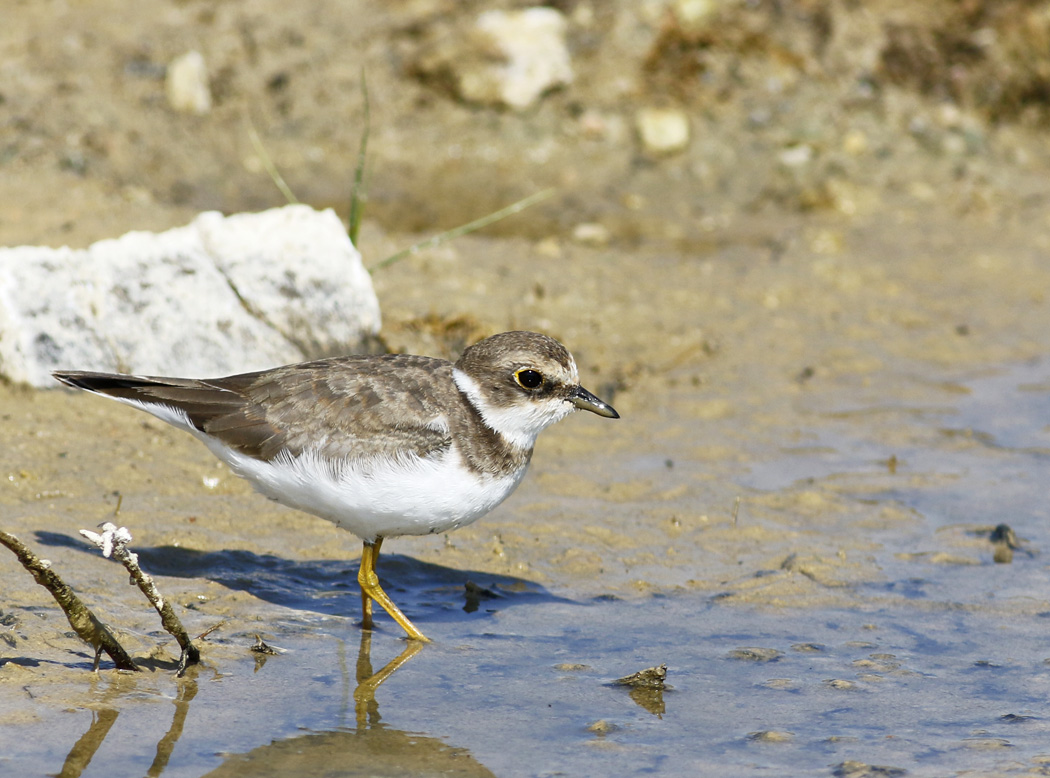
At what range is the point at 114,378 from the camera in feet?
19.8

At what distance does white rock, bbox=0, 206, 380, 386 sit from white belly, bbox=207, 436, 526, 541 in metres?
2.01

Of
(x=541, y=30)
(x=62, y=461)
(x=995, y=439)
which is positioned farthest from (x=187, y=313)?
(x=541, y=30)

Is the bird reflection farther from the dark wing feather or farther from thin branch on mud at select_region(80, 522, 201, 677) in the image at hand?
the dark wing feather

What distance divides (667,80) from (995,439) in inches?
230

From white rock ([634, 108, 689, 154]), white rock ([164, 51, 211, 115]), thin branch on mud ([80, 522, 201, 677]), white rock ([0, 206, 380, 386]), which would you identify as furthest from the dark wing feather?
white rock ([634, 108, 689, 154])

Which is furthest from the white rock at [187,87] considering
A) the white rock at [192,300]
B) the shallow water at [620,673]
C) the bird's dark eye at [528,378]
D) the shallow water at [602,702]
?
the shallow water at [602,702]

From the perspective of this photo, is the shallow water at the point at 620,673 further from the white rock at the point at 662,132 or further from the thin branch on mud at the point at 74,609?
the white rock at the point at 662,132

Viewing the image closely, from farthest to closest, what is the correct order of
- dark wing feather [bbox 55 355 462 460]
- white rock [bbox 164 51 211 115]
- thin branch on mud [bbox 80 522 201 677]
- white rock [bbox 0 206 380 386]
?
white rock [bbox 164 51 211 115]
white rock [bbox 0 206 380 386]
dark wing feather [bbox 55 355 462 460]
thin branch on mud [bbox 80 522 201 677]

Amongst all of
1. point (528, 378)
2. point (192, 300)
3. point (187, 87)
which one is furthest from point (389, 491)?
point (187, 87)

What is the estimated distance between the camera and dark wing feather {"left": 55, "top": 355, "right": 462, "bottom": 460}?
5.80m

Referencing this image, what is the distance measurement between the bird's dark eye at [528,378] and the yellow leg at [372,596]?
1048mm

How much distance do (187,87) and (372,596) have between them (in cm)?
747

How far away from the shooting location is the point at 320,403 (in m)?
5.97

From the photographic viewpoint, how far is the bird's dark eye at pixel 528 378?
608 cm
